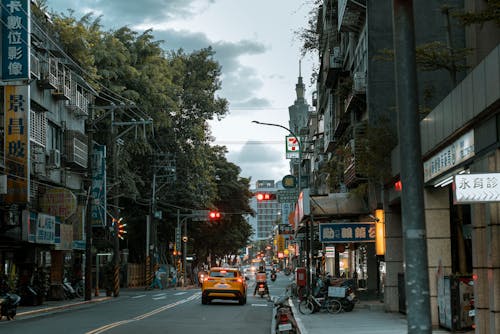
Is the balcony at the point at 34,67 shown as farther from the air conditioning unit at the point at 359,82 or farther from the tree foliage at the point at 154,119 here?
the air conditioning unit at the point at 359,82

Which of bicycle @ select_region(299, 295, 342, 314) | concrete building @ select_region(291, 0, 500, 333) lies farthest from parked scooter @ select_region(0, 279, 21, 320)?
concrete building @ select_region(291, 0, 500, 333)

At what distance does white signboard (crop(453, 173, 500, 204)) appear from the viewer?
10.9 metres

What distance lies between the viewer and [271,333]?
21031mm

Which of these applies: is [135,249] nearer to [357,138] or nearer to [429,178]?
[357,138]

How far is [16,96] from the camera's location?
32.1 meters

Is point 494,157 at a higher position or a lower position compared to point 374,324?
higher

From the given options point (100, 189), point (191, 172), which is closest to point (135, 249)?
point (191, 172)

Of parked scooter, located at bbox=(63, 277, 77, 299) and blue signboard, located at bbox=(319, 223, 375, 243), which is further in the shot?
parked scooter, located at bbox=(63, 277, 77, 299)

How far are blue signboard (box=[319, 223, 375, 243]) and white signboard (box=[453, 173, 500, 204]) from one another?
777 inches

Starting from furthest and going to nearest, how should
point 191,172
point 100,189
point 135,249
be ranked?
point 135,249 < point 191,172 < point 100,189

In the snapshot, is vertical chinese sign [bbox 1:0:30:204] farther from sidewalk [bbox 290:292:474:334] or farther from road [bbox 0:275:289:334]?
sidewalk [bbox 290:292:474:334]

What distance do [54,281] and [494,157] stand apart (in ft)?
107

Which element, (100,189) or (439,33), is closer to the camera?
(439,33)

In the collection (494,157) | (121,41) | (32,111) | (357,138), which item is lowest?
(494,157)
